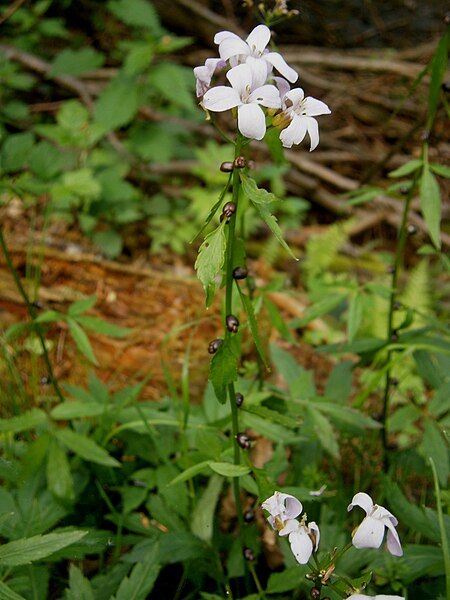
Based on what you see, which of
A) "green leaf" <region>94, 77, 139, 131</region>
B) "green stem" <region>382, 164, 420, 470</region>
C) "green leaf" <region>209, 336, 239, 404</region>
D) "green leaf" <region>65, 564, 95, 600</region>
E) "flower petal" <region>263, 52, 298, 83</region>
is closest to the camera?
"flower petal" <region>263, 52, 298, 83</region>

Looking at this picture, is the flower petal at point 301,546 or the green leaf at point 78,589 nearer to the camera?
the flower petal at point 301,546

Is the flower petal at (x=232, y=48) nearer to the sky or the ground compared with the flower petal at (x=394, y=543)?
nearer to the sky

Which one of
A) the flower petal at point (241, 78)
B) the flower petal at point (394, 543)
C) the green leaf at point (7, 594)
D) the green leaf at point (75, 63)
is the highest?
the green leaf at point (75, 63)

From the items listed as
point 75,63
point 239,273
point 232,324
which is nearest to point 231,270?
point 239,273

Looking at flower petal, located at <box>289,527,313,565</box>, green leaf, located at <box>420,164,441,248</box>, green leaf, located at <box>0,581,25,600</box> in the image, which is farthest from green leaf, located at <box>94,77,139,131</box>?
flower petal, located at <box>289,527,313,565</box>

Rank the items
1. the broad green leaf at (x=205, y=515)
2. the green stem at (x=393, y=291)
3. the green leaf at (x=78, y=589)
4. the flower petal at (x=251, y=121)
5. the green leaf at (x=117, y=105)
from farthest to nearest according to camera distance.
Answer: the green leaf at (x=117, y=105) < the green stem at (x=393, y=291) < the broad green leaf at (x=205, y=515) < the green leaf at (x=78, y=589) < the flower petal at (x=251, y=121)

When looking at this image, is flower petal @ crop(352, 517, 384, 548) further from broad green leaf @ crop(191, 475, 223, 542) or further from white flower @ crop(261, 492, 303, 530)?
broad green leaf @ crop(191, 475, 223, 542)

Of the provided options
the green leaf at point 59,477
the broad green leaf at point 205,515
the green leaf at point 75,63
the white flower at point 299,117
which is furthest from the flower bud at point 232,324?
the green leaf at point 75,63

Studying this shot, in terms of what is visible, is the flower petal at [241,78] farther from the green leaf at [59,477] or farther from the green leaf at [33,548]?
the green leaf at [59,477]

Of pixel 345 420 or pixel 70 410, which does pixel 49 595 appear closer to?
pixel 70 410
